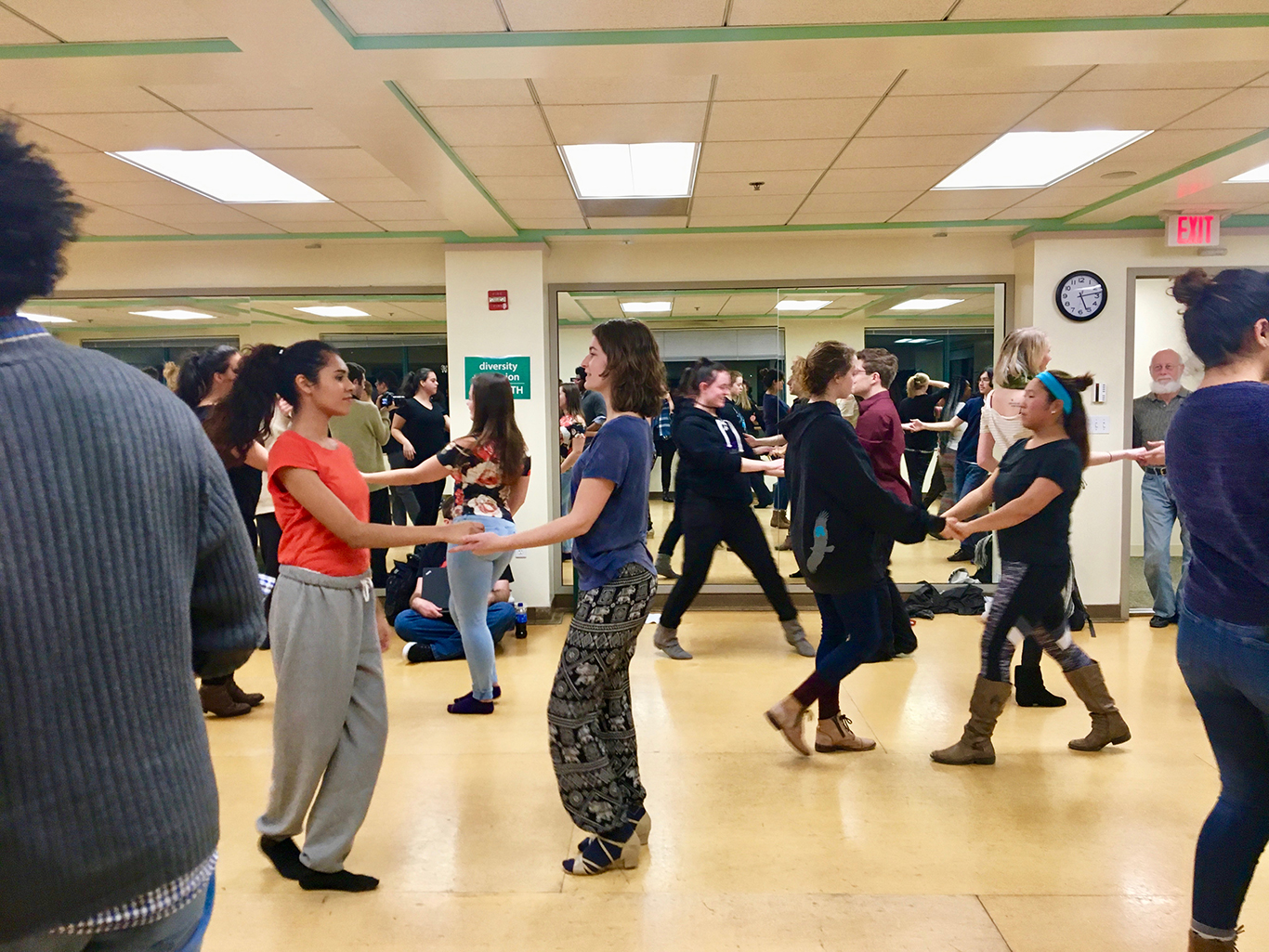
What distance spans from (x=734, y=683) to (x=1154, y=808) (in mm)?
2132

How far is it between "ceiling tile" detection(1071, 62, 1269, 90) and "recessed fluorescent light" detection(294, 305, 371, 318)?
5371 millimetres

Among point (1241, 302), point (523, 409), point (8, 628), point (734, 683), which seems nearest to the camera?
point (8, 628)

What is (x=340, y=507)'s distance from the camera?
2.62 metres

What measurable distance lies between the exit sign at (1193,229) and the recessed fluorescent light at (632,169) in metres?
3.46

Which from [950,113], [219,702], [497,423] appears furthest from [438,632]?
[950,113]

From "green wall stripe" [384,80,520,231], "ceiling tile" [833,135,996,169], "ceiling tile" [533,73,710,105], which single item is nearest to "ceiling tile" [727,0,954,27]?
"ceiling tile" [533,73,710,105]

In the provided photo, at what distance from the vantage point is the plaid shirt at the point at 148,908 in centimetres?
102

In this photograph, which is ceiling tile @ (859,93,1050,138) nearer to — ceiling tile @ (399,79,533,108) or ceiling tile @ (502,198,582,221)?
ceiling tile @ (399,79,533,108)

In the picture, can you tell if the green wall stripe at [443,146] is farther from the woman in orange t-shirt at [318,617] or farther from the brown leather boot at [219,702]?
the brown leather boot at [219,702]

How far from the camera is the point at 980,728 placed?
3693 millimetres

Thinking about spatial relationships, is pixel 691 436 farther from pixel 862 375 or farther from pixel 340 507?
pixel 340 507

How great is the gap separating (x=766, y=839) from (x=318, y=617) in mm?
1693

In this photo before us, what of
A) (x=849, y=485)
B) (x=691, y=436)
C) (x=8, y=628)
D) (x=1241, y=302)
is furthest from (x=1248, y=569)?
(x=691, y=436)

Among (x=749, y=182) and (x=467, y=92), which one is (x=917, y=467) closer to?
(x=749, y=182)
